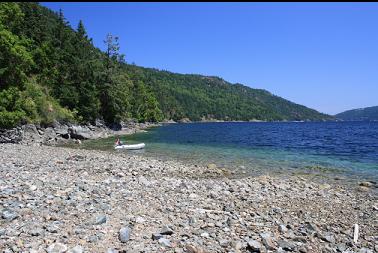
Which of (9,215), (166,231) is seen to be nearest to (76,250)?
(166,231)

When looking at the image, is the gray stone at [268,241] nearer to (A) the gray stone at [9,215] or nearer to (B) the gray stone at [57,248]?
(B) the gray stone at [57,248]

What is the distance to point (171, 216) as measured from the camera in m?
10.8

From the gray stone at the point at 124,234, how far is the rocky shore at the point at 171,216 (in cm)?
3

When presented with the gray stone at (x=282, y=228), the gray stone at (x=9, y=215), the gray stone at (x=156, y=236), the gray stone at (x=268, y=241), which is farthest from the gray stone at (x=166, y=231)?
the gray stone at (x=9, y=215)

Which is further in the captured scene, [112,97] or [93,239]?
[112,97]

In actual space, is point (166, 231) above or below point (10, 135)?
below

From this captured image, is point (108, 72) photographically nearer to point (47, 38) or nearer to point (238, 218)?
point (47, 38)

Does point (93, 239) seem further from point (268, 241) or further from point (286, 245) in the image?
point (286, 245)

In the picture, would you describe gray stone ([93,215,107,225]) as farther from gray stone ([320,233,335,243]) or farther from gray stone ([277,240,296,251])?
gray stone ([320,233,335,243])

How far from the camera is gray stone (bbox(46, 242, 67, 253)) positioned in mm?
7875

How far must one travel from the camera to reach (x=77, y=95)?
201ft

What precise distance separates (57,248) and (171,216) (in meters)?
3.96

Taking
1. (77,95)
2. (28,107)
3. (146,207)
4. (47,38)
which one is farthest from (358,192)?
(47,38)

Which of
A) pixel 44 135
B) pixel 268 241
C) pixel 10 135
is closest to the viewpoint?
pixel 268 241
